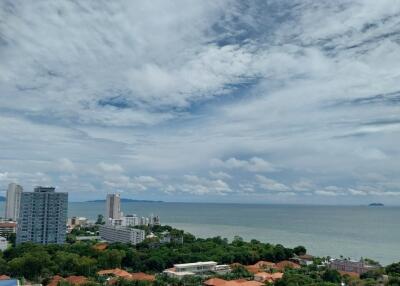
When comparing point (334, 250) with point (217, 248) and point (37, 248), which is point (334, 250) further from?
point (37, 248)

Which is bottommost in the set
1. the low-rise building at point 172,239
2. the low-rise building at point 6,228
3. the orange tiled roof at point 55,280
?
the orange tiled roof at point 55,280

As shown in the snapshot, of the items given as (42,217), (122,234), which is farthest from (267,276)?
(122,234)

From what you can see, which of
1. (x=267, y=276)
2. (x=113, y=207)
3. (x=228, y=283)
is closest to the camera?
(x=228, y=283)

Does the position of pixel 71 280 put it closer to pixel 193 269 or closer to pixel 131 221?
pixel 193 269

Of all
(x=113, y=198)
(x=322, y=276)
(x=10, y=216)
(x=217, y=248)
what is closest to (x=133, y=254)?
(x=217, y=248)

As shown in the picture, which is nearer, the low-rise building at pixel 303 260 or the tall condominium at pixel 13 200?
the low-rise building at pixel 303 260

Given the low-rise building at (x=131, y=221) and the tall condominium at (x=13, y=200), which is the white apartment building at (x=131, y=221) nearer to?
the low-rise building at (x=131, y=221)

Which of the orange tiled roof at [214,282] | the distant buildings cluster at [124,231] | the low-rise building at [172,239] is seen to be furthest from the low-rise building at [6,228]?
the orange tiled roof at [214,282]
